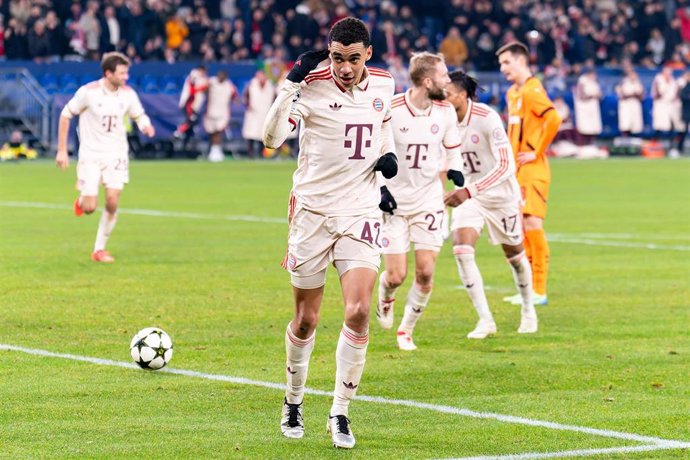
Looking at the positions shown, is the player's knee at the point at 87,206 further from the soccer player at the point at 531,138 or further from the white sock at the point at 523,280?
the white sock at the point at 523,280

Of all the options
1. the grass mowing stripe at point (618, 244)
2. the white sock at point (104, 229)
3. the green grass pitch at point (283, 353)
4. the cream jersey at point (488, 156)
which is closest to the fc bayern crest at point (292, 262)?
the green grass pitch at point (283, 353)

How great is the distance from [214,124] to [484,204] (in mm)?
28813

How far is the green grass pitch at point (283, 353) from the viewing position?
A: 7945 millimetres

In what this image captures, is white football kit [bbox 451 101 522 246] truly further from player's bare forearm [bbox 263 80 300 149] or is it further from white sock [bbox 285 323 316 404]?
player's bare forearm [bbox 263 80 300 149]

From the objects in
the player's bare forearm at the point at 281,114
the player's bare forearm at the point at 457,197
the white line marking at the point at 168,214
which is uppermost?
the player's bare forearm at the point at 281,114

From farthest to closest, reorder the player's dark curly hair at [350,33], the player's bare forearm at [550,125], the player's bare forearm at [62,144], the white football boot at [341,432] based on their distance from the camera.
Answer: the player's bare forearm at [62,144]
the player's bare forearm at [550,125]
the player's dark curly hair at [350,33]
the white football boot at [341,432]

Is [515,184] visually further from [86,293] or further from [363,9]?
[363,9]

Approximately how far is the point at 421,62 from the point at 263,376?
275cm

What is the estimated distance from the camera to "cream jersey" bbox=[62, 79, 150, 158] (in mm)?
17516

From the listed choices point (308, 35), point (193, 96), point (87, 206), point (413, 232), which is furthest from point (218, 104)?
point (413, 232)

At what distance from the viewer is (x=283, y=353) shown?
35.3ft

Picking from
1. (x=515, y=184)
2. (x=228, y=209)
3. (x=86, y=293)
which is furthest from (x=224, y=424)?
(x=228, y=209)

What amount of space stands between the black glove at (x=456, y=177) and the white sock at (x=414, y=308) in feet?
3.18

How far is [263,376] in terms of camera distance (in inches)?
386
